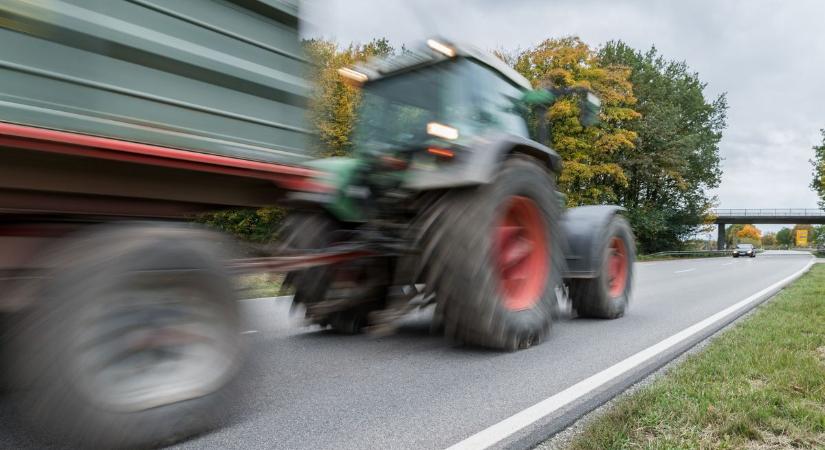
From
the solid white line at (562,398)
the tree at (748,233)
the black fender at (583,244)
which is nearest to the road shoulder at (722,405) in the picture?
the solid white line at (562,398)

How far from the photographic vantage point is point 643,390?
351 cm

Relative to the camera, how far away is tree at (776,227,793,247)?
150625 millimetres

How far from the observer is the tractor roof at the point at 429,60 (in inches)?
175

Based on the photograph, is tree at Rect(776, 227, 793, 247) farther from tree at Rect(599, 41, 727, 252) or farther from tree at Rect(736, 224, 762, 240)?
tree at Rect(599, 41, 727, 252)

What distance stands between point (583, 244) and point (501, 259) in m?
1.59

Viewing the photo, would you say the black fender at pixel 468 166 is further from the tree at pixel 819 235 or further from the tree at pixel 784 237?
the tree at pixel 784 237

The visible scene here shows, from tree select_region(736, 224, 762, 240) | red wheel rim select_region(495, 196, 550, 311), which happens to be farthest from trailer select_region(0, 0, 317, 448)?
tree select_region(736, 224, 762, 240)

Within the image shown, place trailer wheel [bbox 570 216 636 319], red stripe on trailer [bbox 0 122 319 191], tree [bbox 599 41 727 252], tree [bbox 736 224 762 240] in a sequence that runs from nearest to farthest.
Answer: red stripe on trailer [bbox 0 122 319 191] < trailer wheel [bbox 570 216 636 319] < tree [bbox 599 41 727 252] < tree [bbox 736 224 762 240]

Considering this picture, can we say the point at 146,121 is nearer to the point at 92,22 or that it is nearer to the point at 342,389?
the point at 92,22

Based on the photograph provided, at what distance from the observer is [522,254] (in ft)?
15.8

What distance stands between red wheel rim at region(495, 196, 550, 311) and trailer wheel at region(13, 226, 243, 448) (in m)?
2.49

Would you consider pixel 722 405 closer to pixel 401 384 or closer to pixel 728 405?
pixel 728 405

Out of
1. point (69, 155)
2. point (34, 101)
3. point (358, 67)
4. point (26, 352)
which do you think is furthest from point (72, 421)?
point (358, 67)

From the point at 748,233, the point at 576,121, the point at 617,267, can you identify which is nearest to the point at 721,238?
the point at 576,121
